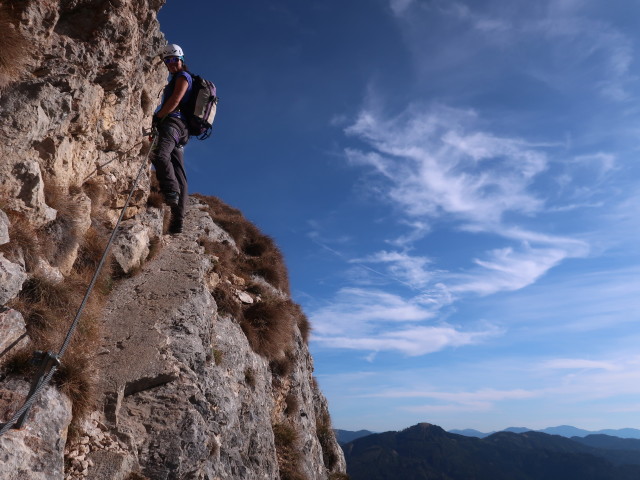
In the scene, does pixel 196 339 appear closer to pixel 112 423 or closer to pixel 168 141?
pixel 112 423

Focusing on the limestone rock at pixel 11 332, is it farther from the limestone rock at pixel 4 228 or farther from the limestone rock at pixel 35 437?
the limestone rock at pixel 4 228

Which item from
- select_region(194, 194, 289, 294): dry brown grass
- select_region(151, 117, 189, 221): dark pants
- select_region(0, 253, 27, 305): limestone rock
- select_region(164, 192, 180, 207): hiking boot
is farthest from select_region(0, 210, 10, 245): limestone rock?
select_region(194, 194, 289, 294): dry brown grass

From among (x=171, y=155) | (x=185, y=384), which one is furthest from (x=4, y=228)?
(x=171, y=155)

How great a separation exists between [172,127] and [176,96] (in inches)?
30.2

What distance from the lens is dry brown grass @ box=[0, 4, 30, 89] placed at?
736cm

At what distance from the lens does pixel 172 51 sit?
11.2 meters

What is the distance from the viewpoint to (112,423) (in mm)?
6367

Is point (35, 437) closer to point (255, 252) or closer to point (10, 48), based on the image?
point (10, 48)

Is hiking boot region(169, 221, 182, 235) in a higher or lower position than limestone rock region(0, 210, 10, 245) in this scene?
higher

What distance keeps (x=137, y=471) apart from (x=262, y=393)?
490 cm

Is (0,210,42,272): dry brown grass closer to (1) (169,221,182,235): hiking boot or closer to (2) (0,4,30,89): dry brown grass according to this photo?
(2) (0,4,30,89): dry brown grass

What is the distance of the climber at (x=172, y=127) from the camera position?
10.7 meters

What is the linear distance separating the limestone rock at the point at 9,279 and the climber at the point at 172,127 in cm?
499

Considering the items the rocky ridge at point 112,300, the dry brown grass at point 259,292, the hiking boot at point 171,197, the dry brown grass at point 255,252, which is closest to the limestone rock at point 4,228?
the rocky ridge at point 112,300
